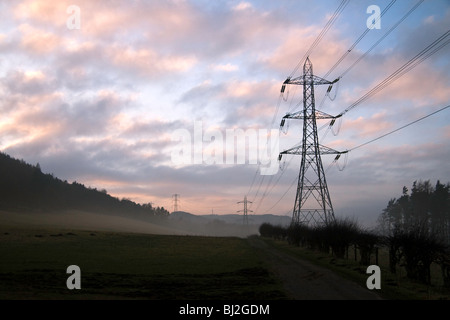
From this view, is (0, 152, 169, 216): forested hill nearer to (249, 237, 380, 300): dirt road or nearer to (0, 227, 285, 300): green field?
(0, 227, 285, 300): green field

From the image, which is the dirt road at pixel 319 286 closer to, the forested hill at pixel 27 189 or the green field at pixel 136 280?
the green field at pixel 136 280

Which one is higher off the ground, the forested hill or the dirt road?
the forested hill

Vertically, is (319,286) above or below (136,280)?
above

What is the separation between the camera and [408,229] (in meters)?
29.3

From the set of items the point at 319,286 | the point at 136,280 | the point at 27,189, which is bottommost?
the point at 136,280

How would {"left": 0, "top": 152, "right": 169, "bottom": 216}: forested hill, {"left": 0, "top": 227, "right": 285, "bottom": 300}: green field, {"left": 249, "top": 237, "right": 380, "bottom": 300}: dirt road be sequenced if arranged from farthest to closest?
{"left": 0, "top": 152, "right": 169, "bottom": 216}: forested hill, {"left": 0, "top": 227, "right": 285, "bottom": 300}: green field, {"left": 249, "top": 237, "right": 380, "bottom": 300}: dirt road

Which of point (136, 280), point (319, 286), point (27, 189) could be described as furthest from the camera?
point (27, 189)

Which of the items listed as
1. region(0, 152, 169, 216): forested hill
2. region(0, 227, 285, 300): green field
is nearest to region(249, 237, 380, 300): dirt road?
region(0, 227, 285, 300): green field

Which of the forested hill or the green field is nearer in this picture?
the green field

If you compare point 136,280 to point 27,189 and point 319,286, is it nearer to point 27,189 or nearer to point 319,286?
point 319,286

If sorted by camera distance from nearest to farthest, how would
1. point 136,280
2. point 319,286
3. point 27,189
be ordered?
point 319,286, point 136,280, point 27,189

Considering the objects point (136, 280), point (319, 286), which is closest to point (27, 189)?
point (136, 280)

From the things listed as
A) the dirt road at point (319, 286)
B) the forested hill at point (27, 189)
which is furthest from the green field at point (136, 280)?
the forested hill at point (27, 189)
